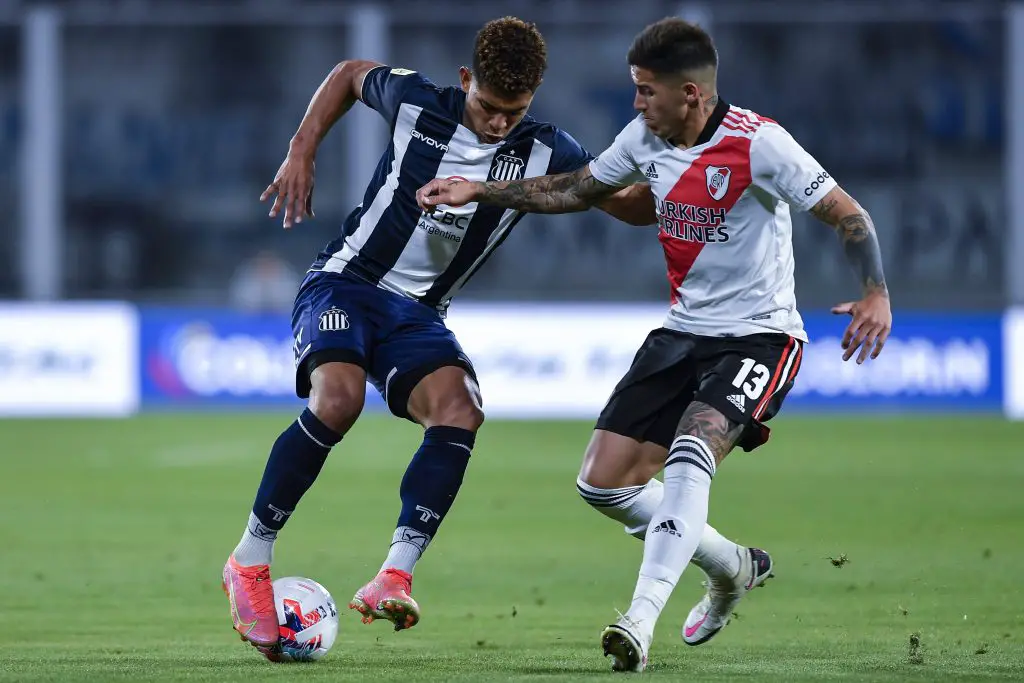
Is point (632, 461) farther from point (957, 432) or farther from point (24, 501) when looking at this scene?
point (957, 432)

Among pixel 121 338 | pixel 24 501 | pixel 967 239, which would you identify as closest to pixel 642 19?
pixel 967 239

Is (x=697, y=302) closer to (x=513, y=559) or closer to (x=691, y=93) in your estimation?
(x=691, y=93)

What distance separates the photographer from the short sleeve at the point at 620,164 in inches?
213

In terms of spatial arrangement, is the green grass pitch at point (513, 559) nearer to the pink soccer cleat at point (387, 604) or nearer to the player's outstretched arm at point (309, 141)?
the pink soccer cleat at point (387, 604)

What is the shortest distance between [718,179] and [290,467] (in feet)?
5.59

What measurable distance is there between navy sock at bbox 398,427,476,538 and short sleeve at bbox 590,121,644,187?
100cm

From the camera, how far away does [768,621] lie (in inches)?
251

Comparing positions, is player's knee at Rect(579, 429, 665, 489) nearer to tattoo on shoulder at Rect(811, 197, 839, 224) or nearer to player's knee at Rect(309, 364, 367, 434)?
player's knee at Rect(309, 364, 367, 434)

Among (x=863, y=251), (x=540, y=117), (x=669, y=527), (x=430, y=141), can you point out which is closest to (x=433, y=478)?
(x=669, y=527)

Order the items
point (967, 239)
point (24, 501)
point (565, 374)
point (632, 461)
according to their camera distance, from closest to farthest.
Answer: point (632, 461), point (24, 501), point (565, 374), point (967, 239)

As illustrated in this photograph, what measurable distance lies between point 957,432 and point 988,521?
5664mm

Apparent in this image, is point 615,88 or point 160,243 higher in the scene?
point 615,88

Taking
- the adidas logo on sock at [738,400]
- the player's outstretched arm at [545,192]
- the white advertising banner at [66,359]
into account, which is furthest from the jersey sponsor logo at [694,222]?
the white advertising banner at [66,359]

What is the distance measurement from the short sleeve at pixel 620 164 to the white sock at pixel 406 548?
1.36 metres
